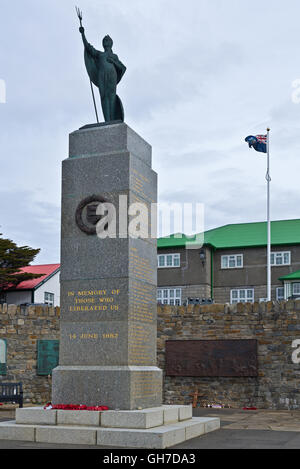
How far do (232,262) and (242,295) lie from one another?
200 cm

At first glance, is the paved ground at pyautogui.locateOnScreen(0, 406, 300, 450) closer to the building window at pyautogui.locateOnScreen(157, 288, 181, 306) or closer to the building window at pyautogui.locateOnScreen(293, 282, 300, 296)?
the building window at pyautogui.locateOnScreen(293, 282, 300, 296)

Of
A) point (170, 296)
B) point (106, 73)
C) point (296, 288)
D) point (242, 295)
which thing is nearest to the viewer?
point (106, 73)

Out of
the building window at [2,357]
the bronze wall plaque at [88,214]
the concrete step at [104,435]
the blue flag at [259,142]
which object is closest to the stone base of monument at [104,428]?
the concrete step at [104,435]

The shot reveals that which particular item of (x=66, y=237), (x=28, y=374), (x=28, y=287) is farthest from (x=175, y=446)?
(x=28, y=287)

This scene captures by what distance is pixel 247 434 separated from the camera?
29.9ft

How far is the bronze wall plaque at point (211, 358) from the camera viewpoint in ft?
48.9

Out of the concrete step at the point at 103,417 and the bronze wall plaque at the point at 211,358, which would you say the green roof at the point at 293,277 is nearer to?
the bronze wall plaque at the point at 211,358

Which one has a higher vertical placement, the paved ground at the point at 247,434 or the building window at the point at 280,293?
the building window at the point at 280,293

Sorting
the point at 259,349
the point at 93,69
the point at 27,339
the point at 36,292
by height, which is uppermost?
the point at 93,69

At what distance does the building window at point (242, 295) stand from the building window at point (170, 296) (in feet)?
10.2

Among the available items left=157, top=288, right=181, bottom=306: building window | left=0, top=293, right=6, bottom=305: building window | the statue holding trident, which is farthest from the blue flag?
left=0, top=293, right=6, bottom=305: building window

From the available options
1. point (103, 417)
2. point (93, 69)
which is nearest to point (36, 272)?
point (93, 69)

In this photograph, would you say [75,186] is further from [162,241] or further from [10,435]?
[162,241]

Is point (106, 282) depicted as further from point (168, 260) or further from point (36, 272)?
point (36, 272)
